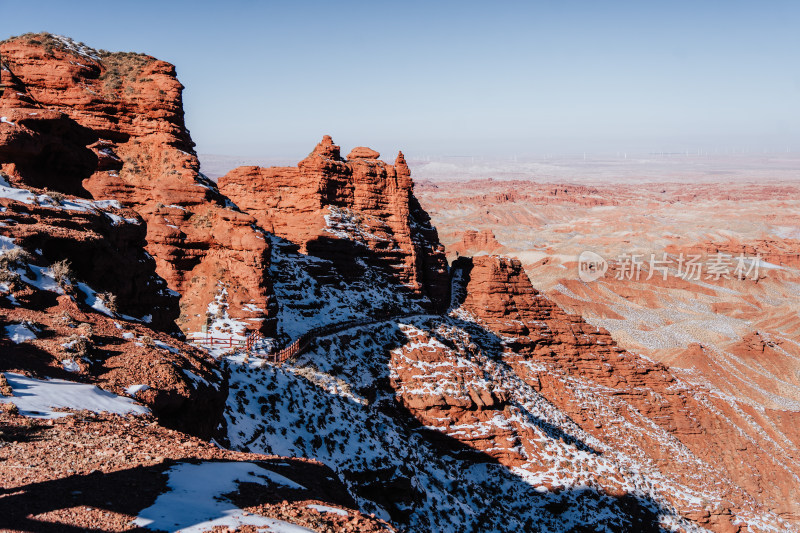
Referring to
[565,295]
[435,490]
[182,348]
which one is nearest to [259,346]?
[435,490]

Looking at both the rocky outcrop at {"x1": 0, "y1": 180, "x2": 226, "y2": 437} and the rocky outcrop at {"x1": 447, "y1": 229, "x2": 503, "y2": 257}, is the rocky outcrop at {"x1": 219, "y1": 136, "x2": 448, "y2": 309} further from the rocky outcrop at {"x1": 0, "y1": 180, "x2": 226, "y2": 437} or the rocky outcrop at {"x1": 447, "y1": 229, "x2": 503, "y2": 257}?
the rocky outcrop at {"x1": 447, "y1": 229, "x2": 503, "y2": 257}

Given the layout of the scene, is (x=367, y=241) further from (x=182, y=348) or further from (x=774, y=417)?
(x=774, y=417)

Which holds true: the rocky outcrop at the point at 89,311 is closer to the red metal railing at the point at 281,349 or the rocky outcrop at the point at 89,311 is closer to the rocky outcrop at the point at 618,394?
the red metal railing at the point at 281,349

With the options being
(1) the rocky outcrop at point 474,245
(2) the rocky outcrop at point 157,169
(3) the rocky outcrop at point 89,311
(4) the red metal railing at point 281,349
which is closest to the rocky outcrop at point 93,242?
(3) the rocky outcrop at point 89,311

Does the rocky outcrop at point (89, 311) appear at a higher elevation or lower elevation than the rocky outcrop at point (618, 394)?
higher

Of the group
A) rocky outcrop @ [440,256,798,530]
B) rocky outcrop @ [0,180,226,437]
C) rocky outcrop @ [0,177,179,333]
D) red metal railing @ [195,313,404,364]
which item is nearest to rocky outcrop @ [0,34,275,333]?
red metal railing @ [195,313,404,364]
